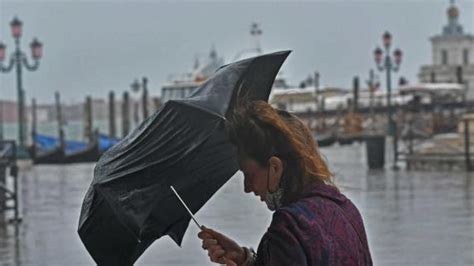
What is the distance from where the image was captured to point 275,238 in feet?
12.9

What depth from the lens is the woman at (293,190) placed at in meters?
3.96

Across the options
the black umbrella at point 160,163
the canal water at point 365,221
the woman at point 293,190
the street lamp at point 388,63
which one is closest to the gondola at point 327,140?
the street lamp at point 388,63

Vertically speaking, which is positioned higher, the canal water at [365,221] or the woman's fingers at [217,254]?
the woman's fingers at [217,254]

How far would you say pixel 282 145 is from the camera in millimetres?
4082

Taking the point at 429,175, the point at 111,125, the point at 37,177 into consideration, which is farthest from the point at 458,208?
the point at 111,125

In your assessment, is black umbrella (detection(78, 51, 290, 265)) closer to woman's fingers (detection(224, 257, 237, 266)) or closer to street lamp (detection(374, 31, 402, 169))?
woman's fingers (detection(224, 257, 237, 266))

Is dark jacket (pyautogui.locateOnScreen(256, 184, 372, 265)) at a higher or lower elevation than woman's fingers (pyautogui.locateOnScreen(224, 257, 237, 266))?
higher

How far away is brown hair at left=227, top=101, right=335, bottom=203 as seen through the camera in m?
4.09

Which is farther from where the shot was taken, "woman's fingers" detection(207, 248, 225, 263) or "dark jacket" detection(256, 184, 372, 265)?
"woman's fingers" detection(207, 248, 225, 263)

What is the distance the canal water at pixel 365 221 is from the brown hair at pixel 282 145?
125 inches

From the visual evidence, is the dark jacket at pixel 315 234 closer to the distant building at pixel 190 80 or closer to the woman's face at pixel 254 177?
the woman's face at pixel 254 177

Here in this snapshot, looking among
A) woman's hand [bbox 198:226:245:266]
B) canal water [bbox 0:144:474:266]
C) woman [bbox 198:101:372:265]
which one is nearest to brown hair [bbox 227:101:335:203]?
woman [bbox 198:101:372:265]

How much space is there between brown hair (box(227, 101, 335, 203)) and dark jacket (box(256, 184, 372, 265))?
0.17 feet

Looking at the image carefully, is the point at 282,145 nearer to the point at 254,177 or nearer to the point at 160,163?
the point at 254,177
